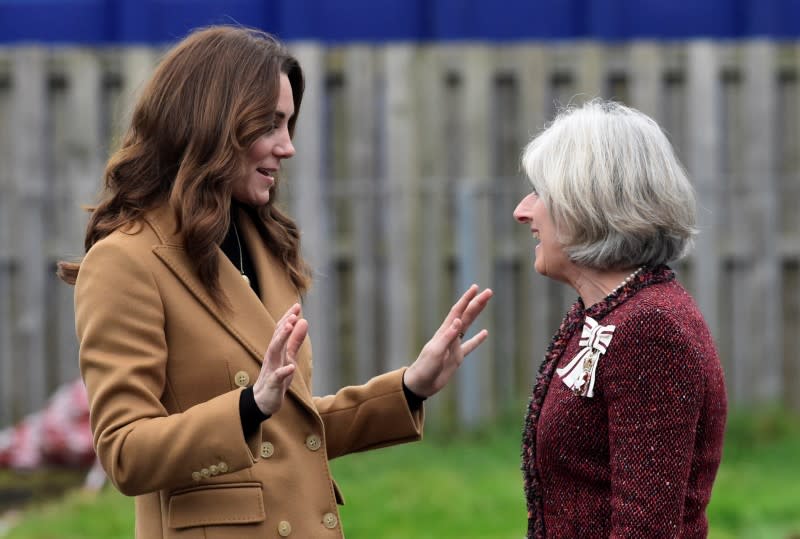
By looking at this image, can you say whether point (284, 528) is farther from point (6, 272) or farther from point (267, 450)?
point (6, 272)

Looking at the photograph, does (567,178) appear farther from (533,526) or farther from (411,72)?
(411,72)

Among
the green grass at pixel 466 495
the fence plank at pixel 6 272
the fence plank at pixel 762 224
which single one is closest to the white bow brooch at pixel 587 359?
the green grass at pixel 466 495

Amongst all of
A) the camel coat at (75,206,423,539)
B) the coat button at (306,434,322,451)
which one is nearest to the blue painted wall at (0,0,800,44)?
the camel coat at (75,206,423,539)

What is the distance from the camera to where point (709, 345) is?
273 cm

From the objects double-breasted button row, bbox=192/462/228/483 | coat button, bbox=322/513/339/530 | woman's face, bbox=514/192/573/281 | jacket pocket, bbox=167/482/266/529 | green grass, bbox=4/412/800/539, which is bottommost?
green grass, bbox=4/412/800/539

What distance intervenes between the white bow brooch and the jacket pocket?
28.6 inches

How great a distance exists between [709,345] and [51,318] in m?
5.03

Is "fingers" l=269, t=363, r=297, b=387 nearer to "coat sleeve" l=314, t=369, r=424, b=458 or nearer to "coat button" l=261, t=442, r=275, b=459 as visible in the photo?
"coat button" l=261, t=442, r=275, b=459

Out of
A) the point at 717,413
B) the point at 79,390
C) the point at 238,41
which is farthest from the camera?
the point at 79,390

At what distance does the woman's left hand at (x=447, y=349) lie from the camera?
316cm

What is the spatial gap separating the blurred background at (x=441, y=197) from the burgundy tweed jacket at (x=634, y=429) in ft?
13.3

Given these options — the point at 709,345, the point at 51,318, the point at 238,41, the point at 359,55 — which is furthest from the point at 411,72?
the point at 709,345

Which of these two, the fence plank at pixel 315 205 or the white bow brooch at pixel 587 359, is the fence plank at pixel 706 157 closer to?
the fence plank at pixel 315 205

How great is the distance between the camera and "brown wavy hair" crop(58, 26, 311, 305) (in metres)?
2.92
